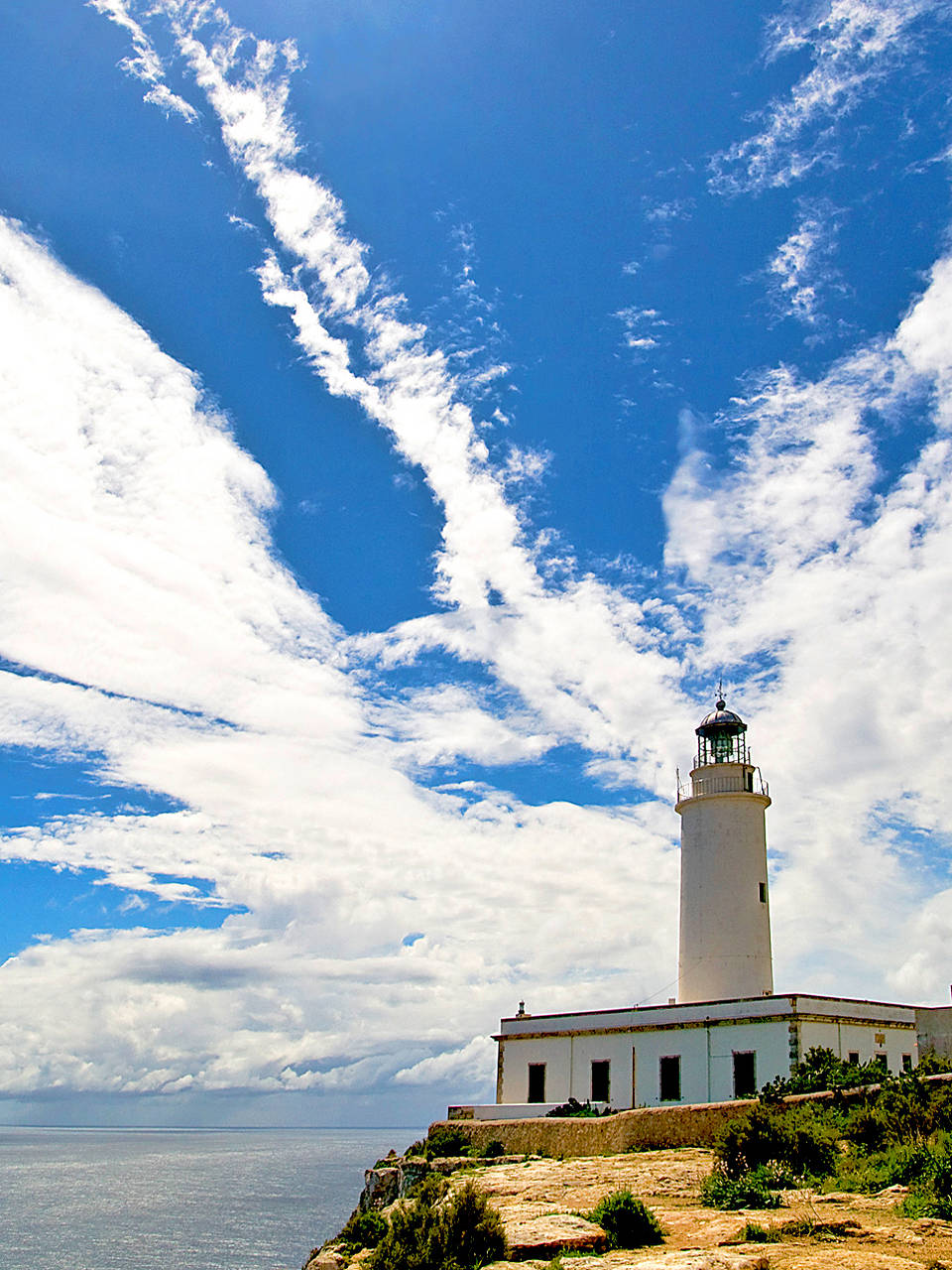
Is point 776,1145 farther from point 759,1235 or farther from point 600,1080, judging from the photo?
point 600,1080

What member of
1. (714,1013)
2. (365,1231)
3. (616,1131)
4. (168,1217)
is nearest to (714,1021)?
(714,1013)

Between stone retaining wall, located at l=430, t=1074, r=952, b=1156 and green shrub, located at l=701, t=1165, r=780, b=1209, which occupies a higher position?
stone retaining wall, located at l=430, t=1074, r=952, b=1156

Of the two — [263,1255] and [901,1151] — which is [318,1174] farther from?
[901,1151]

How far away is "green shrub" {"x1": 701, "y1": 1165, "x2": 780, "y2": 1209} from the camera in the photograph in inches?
492

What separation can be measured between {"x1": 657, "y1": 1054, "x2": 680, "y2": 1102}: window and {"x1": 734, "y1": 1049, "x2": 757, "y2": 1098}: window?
1636 millimetres

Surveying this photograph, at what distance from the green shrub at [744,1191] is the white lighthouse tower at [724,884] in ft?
48.5

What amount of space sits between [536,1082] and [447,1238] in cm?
1856

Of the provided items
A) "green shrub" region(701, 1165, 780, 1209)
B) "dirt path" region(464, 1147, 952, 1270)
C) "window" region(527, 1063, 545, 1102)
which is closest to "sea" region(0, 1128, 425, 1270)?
"window" region(527, 1063, 545, 1102)

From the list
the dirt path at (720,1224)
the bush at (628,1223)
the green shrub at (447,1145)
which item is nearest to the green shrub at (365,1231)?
the green shrub at (447,1145)

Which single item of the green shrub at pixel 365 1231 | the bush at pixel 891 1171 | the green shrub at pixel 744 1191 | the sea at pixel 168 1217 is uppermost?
the bush at pixel 891 1171

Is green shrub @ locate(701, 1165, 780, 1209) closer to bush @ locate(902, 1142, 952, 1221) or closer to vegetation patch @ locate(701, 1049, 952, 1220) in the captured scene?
vegetation patch @ locate(701, 1049, 952, 1220)

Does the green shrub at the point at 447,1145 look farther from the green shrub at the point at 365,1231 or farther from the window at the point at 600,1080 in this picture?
the window at the point at 600,1080

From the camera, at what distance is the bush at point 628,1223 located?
36.8 ft

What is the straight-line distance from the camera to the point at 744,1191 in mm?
12969
